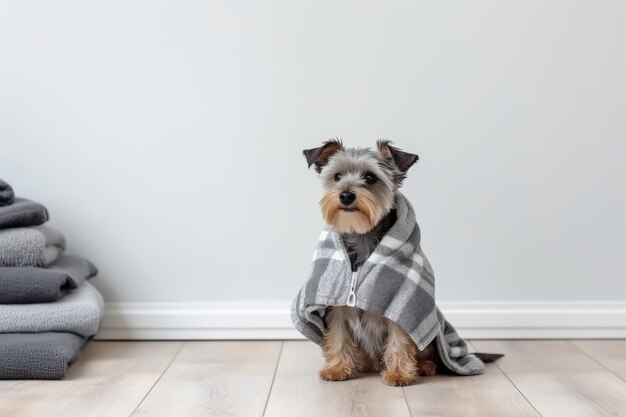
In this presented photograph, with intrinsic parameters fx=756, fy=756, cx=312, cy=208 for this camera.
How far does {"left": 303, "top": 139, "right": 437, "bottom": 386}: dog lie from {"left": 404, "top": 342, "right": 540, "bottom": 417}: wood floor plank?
0.07 meters

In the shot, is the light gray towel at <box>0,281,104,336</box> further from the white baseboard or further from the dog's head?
the dog's head

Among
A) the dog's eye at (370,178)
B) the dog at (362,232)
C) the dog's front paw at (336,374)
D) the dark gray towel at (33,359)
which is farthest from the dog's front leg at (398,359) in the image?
the dark gray towel at (33,359)

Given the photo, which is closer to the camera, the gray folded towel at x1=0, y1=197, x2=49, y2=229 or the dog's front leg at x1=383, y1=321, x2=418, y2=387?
the dog's front leg at x1=383, y1=321, x2=418, y2=387

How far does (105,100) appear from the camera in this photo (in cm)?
285

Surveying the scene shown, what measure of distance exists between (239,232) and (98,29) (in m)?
0.92

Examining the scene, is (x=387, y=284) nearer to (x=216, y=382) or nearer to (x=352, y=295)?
(x=352, y=295)

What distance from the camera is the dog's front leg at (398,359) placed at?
2264 millimetres

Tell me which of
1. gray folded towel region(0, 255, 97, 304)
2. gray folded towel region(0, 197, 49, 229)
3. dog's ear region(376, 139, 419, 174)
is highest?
dog's ear region(376, 139, 419, 174)

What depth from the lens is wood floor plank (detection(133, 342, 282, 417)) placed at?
2064mm

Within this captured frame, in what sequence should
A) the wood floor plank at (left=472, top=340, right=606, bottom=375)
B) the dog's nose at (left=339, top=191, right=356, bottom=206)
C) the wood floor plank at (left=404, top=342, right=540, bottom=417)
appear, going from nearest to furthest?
1. the wood floor plank at (left=404, top=342, right=540, bottom=417)
2. the dog's nose at (left=339, top=191, right=356, bottom=206)
3. the wood floor plank at (left=472, top=340, right=606, bottom=375)

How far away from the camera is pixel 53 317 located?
250 centimetres

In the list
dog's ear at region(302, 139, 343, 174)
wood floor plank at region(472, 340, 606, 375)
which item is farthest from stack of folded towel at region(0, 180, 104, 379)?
wood floor plank at region(472, 340, 606, 375)

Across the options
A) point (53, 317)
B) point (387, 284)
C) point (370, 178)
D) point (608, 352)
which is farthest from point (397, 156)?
point (53, 317)

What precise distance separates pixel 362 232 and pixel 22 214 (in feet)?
3.92
